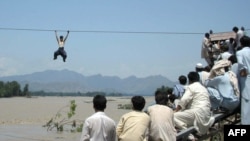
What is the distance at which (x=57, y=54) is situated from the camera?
632 inches

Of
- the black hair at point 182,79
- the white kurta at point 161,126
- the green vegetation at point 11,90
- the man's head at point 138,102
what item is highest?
the green vegetation at point 11,90

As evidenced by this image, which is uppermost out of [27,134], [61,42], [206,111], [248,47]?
[61,42]

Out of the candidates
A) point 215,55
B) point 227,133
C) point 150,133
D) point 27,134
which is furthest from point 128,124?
point 27,134

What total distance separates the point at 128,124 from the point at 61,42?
33.9ft

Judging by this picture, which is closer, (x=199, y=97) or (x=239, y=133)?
(x=239, y=133)

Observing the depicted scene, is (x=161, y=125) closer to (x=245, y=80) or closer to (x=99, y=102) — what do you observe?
(x=99, y=102)

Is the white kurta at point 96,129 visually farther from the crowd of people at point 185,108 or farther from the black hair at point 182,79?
the black hair at point 182,79

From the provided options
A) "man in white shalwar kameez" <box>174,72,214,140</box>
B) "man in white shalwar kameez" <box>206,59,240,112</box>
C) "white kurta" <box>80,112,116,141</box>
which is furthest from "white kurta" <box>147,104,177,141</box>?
"man in white shalwar kameez" <box>206,59,240,112</box>

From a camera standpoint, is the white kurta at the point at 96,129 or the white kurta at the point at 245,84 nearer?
the white kurta at the point at 96,129

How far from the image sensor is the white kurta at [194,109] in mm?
7453

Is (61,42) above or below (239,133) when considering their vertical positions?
above

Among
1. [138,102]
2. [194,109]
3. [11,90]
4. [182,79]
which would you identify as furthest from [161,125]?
[11,90]

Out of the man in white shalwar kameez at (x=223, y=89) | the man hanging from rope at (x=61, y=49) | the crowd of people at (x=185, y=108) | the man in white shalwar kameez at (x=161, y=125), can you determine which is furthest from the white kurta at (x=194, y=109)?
the man hanging from rope at (x=61, y=49)

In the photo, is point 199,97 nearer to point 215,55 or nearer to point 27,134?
point 215,55
